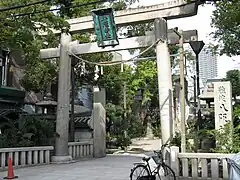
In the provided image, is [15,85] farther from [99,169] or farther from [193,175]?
[193,175]

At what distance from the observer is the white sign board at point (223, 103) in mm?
10805

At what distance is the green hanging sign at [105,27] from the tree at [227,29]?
435 cm

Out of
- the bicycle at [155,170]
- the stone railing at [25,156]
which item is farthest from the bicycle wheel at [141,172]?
the stone railing at [25,156]

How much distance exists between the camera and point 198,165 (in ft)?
32.0

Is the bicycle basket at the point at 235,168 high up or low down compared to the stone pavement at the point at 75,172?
up

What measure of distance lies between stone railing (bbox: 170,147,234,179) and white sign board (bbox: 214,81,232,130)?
65.1 inches

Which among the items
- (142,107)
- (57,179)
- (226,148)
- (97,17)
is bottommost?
(57,179)

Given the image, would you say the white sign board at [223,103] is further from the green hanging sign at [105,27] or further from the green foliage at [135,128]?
the green foliage at [135,128]

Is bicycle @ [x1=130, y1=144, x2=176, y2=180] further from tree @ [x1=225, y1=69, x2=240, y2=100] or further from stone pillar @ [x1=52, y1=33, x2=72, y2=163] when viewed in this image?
tree @ [x1=225, y1=69, x2=240, y2=100]

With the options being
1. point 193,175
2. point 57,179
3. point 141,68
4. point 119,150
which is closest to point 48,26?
point 57,179

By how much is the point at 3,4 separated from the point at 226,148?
315 inches

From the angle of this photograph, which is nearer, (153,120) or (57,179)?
(57,179)

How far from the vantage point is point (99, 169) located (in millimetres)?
12461

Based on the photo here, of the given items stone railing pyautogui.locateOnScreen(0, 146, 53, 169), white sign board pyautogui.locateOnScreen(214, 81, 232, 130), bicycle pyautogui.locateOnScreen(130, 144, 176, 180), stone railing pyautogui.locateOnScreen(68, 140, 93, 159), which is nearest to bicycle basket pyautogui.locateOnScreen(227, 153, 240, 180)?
bicycle pyautogui.locateOnScreen(130, 144, 176, 180)
